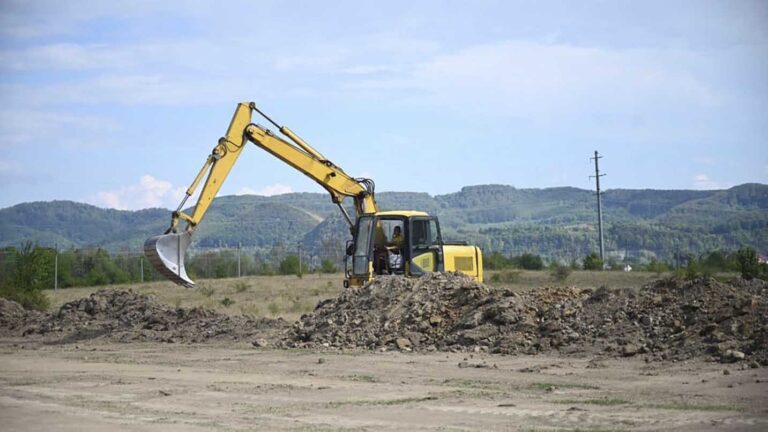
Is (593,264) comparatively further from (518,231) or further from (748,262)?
(518,231)

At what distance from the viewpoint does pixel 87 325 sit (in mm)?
28953

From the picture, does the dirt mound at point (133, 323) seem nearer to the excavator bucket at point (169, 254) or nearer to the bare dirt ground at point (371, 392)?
the excavator bucket at point (169, 254)

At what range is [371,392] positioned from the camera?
16.1 m

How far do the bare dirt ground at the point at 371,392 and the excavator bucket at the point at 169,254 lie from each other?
7.45ft

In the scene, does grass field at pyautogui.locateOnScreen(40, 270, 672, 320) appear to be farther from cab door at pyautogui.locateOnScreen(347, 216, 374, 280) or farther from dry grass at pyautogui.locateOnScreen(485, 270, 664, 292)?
cab door at pyautogui.locateOnScreen(347, 216, 374, 280)

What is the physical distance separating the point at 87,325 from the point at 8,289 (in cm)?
1096

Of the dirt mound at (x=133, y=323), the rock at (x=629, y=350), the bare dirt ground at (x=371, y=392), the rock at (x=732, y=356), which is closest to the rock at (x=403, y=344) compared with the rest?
the bare dirt ground at (x=371, y=392)

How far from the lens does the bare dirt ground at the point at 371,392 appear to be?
12.8 meters

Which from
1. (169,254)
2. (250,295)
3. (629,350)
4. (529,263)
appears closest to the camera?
(629,350)

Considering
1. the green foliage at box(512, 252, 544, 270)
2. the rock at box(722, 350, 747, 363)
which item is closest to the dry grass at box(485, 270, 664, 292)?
the green foliage at box(512, 252, 544, 270)

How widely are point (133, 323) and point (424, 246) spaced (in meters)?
7.88

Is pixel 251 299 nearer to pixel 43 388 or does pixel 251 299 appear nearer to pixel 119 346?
pixel 119 346

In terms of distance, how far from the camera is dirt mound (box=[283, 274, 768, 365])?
20.0 meters

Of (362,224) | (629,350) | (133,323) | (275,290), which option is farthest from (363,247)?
(275,290)
